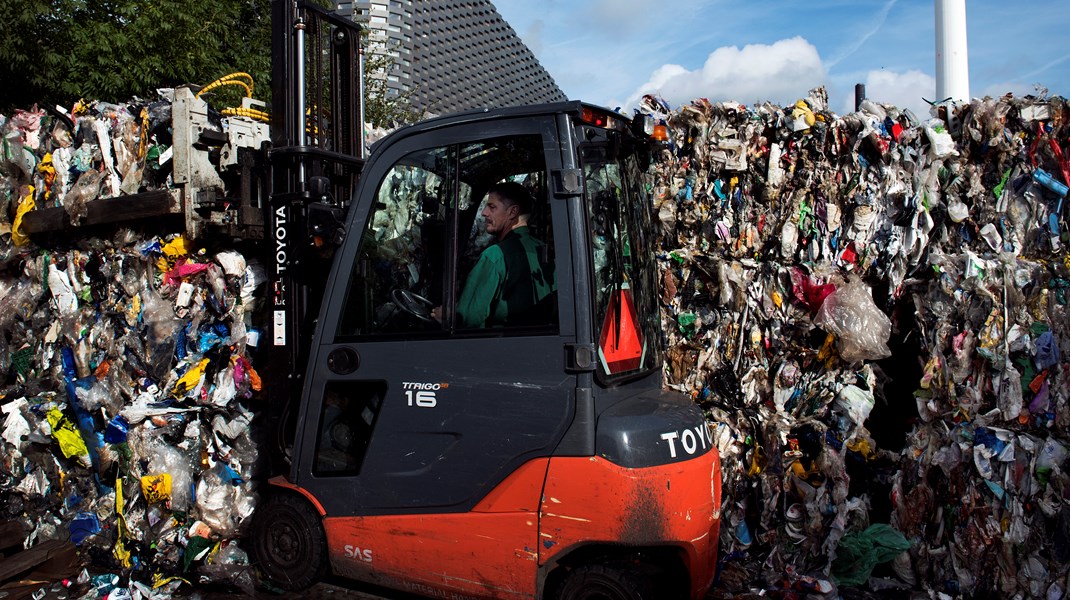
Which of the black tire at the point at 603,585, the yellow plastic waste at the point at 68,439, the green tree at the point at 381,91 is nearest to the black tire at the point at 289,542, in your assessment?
the black tire at the point at 603,585

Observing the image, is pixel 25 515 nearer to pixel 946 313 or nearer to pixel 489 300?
pixel 489 300

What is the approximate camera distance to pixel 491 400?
2.87 metres

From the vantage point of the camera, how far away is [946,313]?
4191 mm

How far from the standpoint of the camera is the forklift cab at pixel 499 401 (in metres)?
2.74

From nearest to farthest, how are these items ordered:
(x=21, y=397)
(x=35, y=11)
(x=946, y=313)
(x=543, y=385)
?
(x=543, y=385) < (x=946, y=313) < (x=21, y=397) < (x=35, y=11)

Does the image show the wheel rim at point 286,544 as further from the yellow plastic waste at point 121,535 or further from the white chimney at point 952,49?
the white chimney at point 952,49

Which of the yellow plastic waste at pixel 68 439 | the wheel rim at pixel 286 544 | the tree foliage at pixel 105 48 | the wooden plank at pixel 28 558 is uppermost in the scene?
the tree foliage at pixel 105 48

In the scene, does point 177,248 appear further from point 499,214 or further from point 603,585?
point 603,585

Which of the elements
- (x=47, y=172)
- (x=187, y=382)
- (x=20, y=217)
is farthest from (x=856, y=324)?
(x=20, y=217)

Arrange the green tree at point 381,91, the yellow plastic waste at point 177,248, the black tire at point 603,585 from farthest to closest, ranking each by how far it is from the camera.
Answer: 1. the green tree at point 381,91
2. the yellow plastic waste at point 177,248
3. the black tire at point 603,585

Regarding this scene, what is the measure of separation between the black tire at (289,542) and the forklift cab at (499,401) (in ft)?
0.05

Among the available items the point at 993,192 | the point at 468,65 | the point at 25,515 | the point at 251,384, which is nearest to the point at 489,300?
the point at 251,384

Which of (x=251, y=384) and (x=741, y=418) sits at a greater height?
(x=251, y=384)

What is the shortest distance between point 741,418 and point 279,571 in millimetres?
2654
